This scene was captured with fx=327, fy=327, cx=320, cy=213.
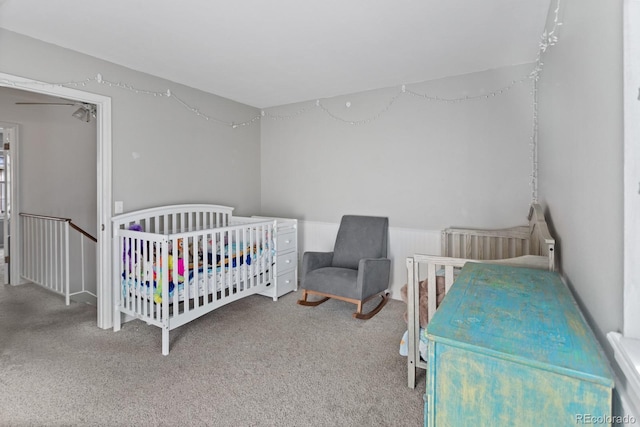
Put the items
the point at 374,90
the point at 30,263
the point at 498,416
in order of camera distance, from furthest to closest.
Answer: the point at 30,263 < the point at 374,90 < the point at 498,416

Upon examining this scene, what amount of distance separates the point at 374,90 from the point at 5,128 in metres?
4.12

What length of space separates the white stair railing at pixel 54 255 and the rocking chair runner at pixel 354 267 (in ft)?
7.64

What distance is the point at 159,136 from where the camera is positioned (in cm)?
312

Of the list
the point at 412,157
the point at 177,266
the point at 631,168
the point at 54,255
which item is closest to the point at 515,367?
the point at 631,168

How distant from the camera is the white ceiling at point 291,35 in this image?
193 centimetres

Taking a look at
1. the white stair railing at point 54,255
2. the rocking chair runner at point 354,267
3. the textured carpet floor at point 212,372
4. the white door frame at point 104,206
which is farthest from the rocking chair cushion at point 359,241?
the white stair railing at point 54,255

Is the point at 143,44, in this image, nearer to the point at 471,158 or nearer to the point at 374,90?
the point at 374,90

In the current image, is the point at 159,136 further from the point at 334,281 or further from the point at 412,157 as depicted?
the point at 412,157

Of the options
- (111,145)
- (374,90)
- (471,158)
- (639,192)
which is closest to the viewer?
(639,192)

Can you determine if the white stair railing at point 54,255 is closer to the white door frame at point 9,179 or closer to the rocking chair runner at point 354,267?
the white door frame at point 9,179

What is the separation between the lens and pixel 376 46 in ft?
8.05

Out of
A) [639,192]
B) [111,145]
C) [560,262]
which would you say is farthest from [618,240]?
[111,145]

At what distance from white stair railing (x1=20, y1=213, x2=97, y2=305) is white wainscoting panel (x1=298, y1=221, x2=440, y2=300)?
7.84 feet

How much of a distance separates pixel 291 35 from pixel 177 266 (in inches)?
73.0
